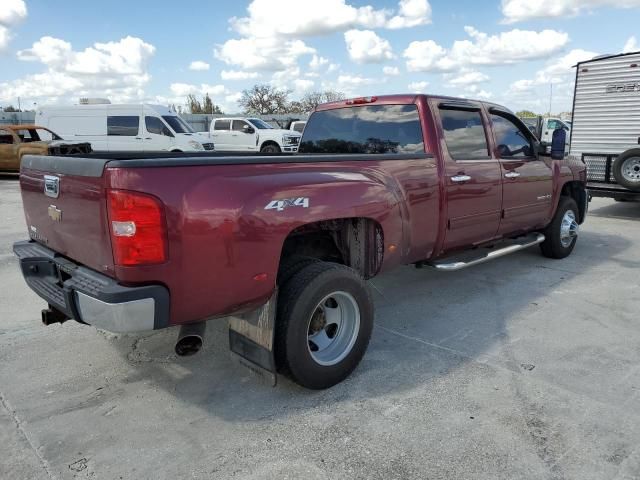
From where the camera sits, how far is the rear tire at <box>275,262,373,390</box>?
9.93ft

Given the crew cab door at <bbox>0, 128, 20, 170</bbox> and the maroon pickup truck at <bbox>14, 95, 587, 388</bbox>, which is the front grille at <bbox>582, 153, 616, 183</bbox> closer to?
the maroon pickup truck at <bbox>14, 95, 587, 388</bbox>

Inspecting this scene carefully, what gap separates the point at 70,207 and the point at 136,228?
666 millimetres

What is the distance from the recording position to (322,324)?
3.41 m

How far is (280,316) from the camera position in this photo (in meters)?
3.04

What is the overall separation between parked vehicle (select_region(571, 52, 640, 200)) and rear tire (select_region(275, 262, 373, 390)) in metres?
7.39

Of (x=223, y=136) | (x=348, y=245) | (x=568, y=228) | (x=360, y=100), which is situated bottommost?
(x=568, y=228)

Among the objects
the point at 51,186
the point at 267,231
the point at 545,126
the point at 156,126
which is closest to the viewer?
the point at 267,231

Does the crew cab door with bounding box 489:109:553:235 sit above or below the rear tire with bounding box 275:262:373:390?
above

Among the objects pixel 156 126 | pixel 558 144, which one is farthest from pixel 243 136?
pixel 558 144

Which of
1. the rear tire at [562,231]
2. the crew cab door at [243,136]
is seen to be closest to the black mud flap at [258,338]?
the rear tire at [562,231]

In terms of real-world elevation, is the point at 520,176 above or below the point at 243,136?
below

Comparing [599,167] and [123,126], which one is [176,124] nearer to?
[123,126]

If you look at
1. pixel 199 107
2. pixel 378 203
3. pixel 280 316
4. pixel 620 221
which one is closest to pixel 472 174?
pixel 378 203

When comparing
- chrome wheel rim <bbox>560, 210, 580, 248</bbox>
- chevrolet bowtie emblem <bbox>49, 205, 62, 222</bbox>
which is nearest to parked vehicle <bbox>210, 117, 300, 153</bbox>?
chrome wheel rim <bbox>560, 210, 580, 248</bbox>
